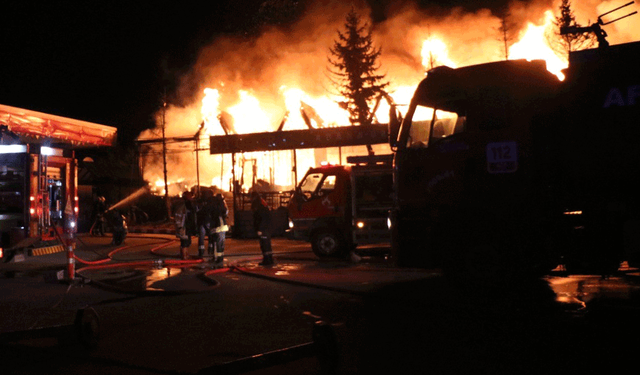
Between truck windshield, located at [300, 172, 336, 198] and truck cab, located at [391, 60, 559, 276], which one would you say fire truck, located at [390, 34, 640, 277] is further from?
truck windshield, located at [300, 172, 336, 198]

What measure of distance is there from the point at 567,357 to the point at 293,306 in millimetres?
3951

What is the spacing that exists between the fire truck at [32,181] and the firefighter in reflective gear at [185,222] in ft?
7.88

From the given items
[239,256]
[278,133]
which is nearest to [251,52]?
[278,133]

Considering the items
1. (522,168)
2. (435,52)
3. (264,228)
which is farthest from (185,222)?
(435,52)

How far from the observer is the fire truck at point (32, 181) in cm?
1282

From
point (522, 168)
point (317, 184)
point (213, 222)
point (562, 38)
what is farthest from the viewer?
point (562, 38)

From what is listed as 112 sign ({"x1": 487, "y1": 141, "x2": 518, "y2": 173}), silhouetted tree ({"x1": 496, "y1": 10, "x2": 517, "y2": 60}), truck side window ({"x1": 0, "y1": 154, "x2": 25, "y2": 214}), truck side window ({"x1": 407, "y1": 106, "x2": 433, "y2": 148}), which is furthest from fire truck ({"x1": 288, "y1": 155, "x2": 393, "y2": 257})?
silhouetted tree ({"x1": 496, "y1": 10, "x2": 517, "y2": 60})

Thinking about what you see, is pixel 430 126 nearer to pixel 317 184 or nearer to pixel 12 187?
pixel 317 184

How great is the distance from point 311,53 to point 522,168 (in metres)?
39.9

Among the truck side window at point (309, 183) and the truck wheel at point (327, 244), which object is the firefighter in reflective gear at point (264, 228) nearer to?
the truck wheel at point (327, 244)

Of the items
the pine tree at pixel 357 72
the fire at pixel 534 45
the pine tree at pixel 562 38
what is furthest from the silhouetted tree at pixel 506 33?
the pine tree at pixel 357 72

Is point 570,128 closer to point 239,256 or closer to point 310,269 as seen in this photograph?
point 310,269

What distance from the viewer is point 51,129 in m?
13.7

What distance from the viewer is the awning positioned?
42.3ft
